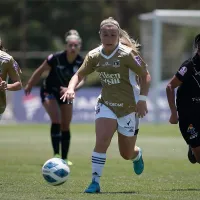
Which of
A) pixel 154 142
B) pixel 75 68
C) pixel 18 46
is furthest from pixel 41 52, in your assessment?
pixel 75 68

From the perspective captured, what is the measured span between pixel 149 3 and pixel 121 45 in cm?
5047

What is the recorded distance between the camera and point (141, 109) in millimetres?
10180

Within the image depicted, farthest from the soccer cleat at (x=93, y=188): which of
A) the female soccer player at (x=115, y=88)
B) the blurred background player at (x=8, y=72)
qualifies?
the blurred background player at (x=8, y=72)

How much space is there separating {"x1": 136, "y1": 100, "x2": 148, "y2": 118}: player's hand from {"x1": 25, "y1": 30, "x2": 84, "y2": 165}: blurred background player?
15.8ft

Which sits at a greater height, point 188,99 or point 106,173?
point 188,99

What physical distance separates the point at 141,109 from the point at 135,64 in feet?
1.94

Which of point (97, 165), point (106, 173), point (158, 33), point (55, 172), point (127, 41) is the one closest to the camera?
point (55, 172)

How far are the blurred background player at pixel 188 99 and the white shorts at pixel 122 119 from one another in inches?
22.2

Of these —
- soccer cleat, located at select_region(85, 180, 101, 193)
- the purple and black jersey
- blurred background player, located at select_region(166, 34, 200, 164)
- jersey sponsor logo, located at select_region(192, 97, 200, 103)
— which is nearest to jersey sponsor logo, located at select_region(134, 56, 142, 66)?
blurred background player, located at select_region(166, 34, 200, 164)

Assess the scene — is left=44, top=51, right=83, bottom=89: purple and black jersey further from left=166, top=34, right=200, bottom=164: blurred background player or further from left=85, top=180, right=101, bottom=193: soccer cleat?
left=85, top=180, right=101, bottom=193: soccer cleat

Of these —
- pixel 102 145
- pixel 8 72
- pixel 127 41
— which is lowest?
pixel 102 145

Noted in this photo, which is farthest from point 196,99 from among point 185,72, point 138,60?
point 138,60

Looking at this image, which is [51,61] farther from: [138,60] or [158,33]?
[158,33]

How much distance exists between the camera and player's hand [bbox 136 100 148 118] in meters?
10.2
